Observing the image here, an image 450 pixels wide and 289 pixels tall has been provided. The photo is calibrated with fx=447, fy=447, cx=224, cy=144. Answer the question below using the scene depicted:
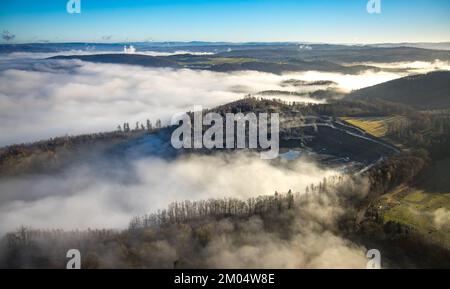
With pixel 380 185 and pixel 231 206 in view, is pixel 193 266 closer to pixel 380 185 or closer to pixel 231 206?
pixel 231 206

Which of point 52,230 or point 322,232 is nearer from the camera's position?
point 322,232
